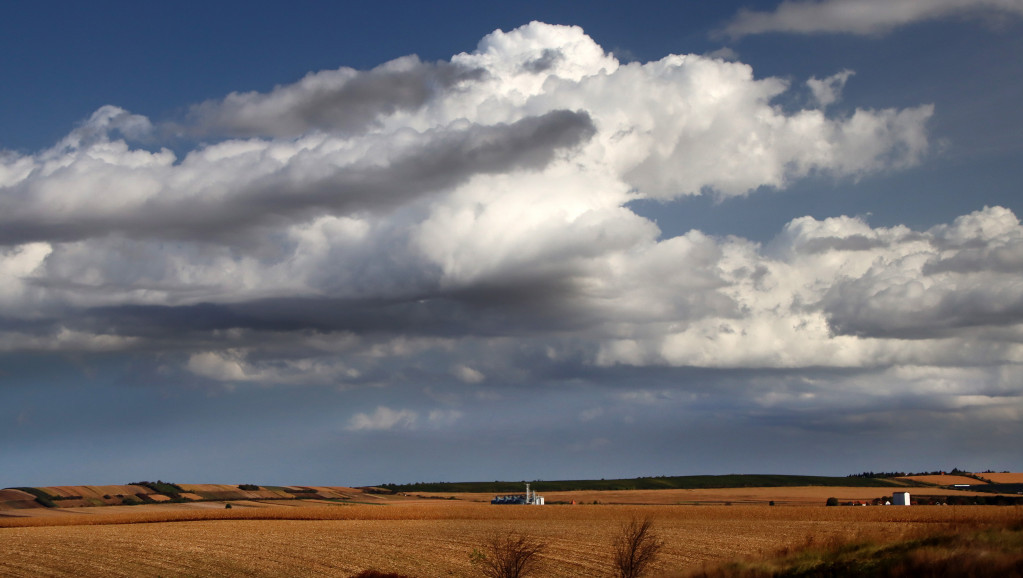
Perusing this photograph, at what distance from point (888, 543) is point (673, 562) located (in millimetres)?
24908

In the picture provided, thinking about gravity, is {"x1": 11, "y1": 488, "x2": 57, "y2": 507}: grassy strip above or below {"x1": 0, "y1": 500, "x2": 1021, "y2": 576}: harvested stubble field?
below

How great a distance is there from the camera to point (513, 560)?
33.3m

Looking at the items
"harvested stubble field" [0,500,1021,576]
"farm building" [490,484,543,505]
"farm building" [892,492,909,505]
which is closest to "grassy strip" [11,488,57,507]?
"harvested stubble field" [0,500,1021,576]

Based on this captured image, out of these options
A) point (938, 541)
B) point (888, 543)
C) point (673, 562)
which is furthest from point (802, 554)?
point (673, 562)

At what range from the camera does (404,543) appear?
60.2 m

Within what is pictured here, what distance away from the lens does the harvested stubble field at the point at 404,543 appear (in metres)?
47.7

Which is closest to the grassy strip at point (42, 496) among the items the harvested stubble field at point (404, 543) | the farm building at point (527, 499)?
the harvested stubble field at point (404, 543)

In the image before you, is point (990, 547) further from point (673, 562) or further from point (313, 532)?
point (313, 532)

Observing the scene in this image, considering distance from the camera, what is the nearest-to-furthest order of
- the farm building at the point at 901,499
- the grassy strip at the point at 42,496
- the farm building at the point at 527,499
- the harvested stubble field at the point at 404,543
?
1. the harvested stubble field at the point at 404,543
2. the farm building at the point at 901,499
3. the farm building at the point at 527,499
4. the grassy strip at the point at 42,496

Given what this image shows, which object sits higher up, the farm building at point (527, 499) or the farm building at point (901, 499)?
the farm building at point (901, 499)

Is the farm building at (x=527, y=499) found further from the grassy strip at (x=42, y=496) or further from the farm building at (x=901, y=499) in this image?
the grassy strip at (x=42, y=496)

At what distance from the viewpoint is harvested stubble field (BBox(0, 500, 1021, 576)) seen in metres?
47.7

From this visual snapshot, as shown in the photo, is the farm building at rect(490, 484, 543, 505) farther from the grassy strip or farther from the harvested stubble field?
the grassy strip

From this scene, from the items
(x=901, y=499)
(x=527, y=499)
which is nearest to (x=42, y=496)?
(x=527, y=499)
